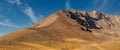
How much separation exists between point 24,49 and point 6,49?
33.8 ft

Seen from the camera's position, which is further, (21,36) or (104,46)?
(21,36)

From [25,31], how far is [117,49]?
88.3 metres

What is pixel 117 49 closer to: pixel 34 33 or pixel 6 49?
pixel 6 49

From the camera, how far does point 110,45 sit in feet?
370

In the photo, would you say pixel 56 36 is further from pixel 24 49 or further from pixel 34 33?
pixel 24 49

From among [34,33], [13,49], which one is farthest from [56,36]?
[13,49]

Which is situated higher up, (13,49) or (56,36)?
(56,36)

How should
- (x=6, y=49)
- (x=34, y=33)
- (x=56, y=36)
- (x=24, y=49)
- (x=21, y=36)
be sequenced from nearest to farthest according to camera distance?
(x=6, y=49) → (x=24, y=49) → (x=21, y=36) → (x=34, y=33) → (x=56, y=36)

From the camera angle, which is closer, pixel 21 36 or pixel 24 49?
pixel 24 49

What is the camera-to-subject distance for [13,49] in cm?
9769

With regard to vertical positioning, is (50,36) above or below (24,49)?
above

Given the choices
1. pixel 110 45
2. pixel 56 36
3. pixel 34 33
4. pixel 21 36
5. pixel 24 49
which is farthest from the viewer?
pixel 56 36

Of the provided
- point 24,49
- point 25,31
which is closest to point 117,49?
point 24,49

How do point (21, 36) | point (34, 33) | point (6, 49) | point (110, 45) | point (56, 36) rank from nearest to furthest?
1. point (6, 49)
2. point (110, 45)
3. point (21, 36)
4. point (34, 33)
5. point (56, 36)
